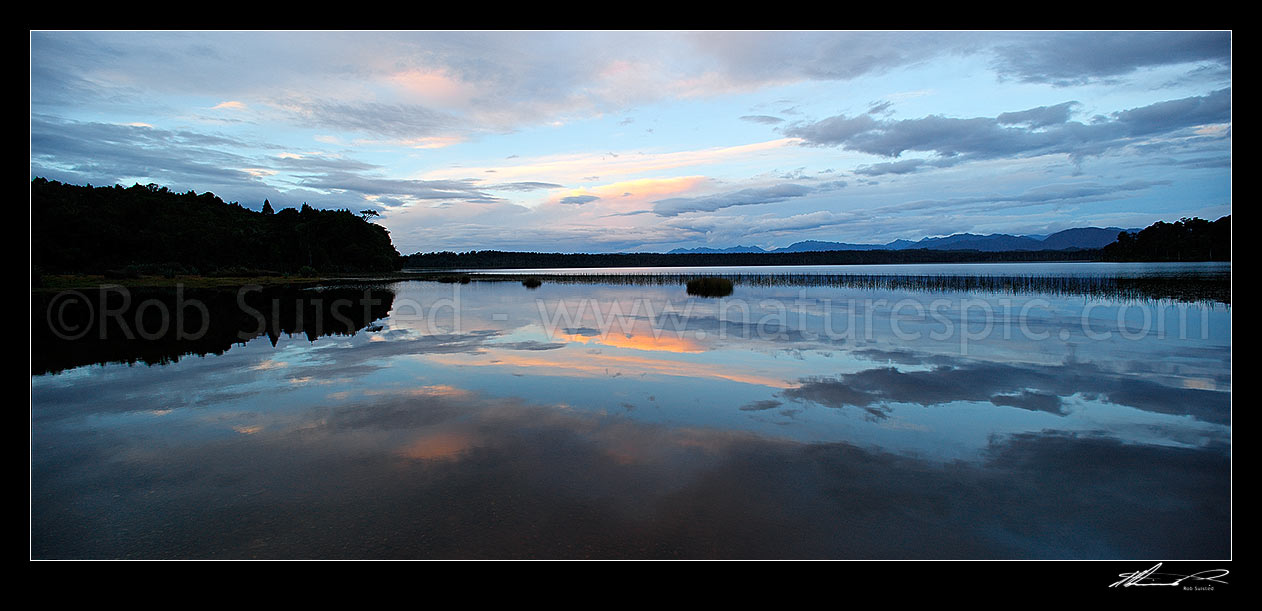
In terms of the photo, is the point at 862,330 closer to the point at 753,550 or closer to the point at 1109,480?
the point at 1109,480

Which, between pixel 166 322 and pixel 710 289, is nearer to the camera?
pixel 166 322

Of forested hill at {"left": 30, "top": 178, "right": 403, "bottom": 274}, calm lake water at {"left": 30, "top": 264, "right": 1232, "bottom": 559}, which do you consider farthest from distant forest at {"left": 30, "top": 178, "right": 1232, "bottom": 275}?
calm lake water at {"left": 30, "top": 264, "right": 1232, "bottom": 559}

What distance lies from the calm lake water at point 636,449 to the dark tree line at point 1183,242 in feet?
452
